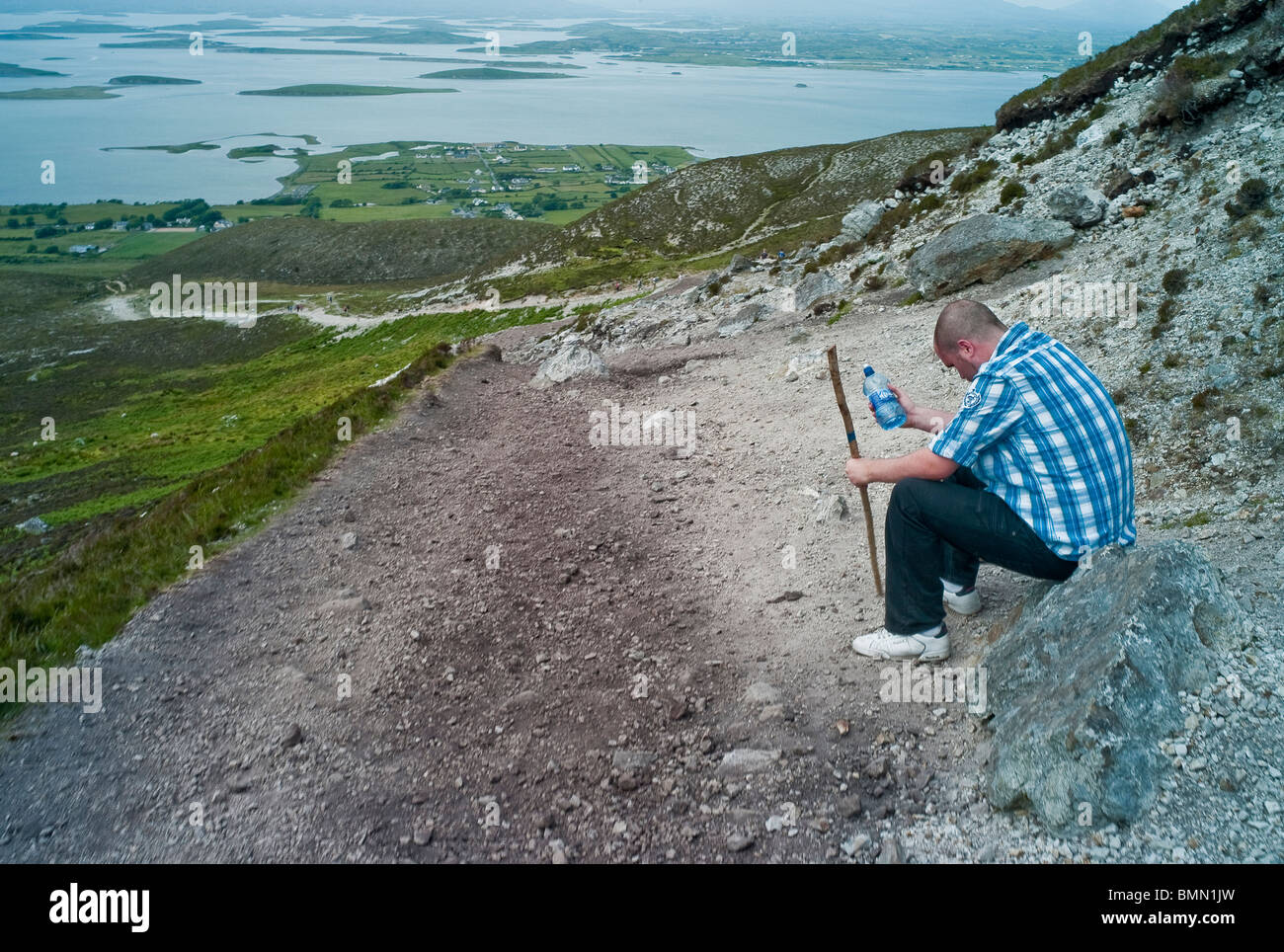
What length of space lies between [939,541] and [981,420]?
105 centimetres

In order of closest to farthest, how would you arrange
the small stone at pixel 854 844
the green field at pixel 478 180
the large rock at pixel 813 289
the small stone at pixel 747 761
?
1. the small stone at pixel 854 844
2. the small stone at pixel 747 761
3. the large rock at pixel 813 289
4. the green field at pixel 478 180

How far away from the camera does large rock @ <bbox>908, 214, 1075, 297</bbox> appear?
1836cm

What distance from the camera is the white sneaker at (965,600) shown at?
6745mm

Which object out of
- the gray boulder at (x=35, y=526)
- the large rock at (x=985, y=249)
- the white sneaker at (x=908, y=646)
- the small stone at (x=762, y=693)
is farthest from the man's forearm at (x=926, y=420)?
the gray boulder at (x=35, y=526)

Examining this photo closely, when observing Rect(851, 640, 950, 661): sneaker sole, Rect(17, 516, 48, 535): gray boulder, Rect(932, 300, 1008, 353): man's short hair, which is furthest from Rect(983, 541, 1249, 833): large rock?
Rect(17, 516, 48, 535): gray boulder

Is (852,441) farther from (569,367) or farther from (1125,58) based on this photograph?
(1125,58)

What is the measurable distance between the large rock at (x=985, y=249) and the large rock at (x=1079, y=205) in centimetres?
34

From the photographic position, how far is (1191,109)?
66.7 ft

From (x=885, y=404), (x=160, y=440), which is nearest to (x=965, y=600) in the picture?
(x=885, y=404)

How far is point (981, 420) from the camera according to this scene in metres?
5.50

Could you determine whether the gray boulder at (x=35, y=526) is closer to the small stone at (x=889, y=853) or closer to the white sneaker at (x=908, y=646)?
the white sneaker at (x=908, y=646)

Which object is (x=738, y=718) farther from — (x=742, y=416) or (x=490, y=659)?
(x=742, y=416)

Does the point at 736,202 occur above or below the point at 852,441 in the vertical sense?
above

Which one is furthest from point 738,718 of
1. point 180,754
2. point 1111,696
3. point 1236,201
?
point 1236,201
